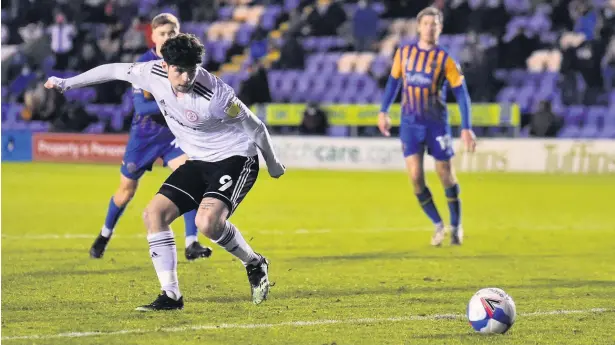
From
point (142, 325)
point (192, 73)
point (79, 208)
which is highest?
point (192, 73)

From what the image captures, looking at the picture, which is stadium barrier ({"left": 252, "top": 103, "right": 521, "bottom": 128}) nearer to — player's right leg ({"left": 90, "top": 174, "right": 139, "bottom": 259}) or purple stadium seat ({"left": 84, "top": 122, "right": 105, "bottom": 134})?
purple stadium seat ({"left": 84, "top": 122, "right": 105, "bottom": 134})

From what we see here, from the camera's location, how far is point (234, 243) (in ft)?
22.2

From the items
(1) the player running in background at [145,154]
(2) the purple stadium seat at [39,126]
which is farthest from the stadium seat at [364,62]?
(1) the player running in background at [145,154]

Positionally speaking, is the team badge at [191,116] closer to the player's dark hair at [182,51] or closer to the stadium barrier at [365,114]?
the player's dark hair at [182,51]

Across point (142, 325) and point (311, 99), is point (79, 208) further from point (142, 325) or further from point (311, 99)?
point (311, 99)

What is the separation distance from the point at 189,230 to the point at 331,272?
5.02 ft

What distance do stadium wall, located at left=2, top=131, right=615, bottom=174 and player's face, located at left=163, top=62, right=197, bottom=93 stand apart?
1590 cm

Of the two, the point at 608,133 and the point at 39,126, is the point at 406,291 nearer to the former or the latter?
the point at 608,133

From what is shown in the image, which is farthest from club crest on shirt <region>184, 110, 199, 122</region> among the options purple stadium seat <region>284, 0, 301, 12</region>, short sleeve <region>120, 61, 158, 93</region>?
purple stadium seat <region>284, 0, 301, 12</region>

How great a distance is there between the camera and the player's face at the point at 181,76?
6.19 m

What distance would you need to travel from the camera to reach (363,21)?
2502cm

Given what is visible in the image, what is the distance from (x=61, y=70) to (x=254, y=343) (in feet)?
78.1

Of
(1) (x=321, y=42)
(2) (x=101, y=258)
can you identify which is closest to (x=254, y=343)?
(2) (x=101, y=258)

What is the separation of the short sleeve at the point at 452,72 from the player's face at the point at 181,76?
14.5 feet
